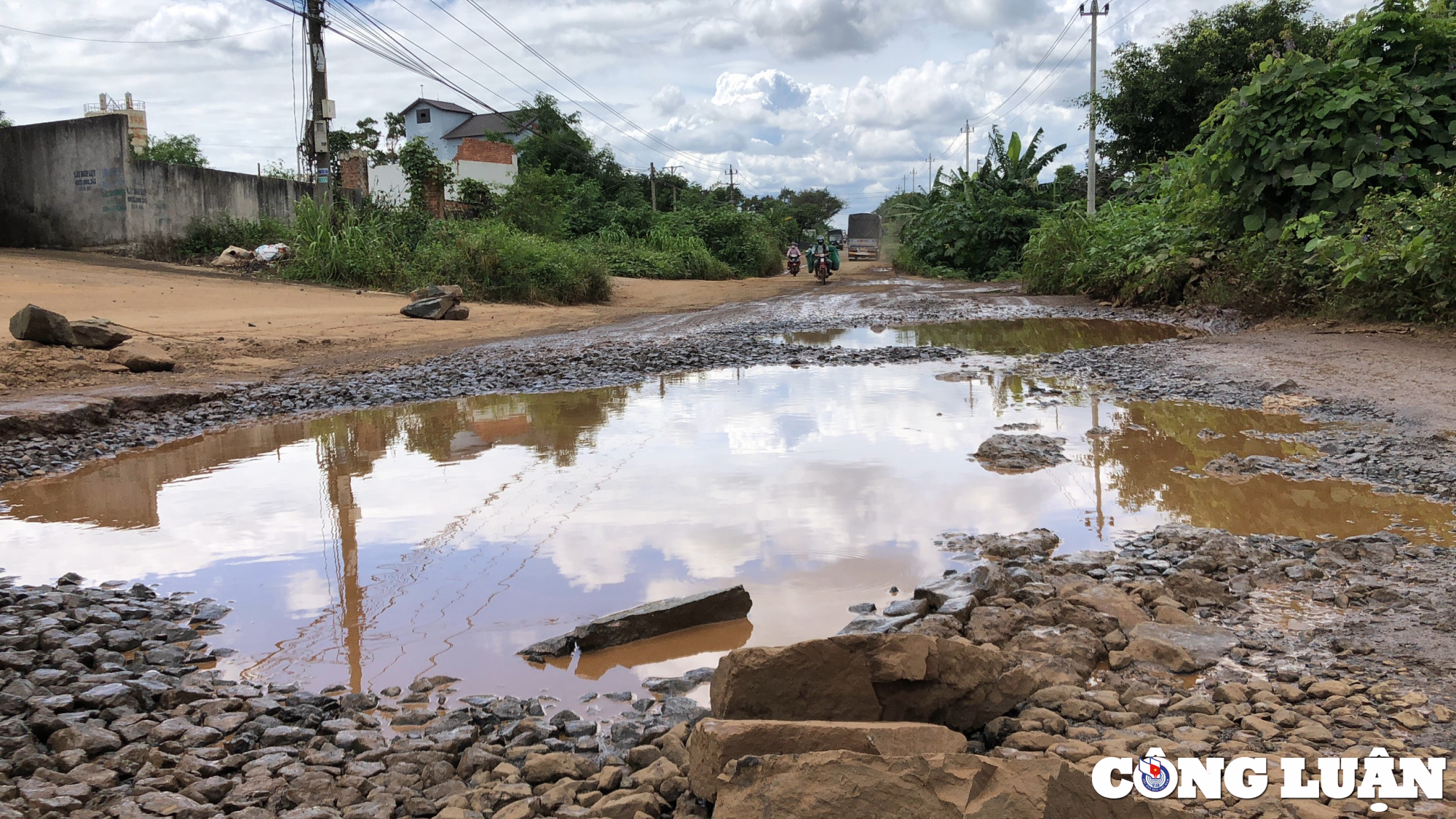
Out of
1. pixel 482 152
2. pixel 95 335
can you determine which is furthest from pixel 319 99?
pixel 482 152

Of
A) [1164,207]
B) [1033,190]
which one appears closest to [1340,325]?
[1164,207]

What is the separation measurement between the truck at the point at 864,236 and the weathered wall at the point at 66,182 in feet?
131

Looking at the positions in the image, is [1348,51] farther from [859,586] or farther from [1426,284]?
[859,586]

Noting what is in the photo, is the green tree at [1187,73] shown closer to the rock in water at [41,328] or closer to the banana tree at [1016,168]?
the banana tree at [1016,168]

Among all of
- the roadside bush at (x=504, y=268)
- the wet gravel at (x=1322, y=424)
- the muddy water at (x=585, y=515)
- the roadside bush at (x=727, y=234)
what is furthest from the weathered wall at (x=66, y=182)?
the roadside bush at (x=727, y=234)

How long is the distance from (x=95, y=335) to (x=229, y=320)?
3.71 meters

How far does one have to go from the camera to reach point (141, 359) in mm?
9133

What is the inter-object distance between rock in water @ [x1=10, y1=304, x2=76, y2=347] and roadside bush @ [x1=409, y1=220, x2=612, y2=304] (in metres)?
9.21

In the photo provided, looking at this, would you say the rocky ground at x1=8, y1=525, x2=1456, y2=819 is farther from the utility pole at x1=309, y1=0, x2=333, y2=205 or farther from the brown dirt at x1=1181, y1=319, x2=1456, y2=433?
the utility pole at x1=309, y1=0, x2=333, y2=205

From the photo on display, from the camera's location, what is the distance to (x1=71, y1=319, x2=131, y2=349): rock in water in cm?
926

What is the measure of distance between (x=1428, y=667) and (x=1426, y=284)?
28.7 ft

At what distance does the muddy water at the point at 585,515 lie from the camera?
3.60 metres

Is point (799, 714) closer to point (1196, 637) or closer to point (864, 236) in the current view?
point (1196, 637)

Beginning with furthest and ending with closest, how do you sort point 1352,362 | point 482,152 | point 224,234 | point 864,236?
point 864,236 → point 482,152 → point 224,234 → point 1352,362
